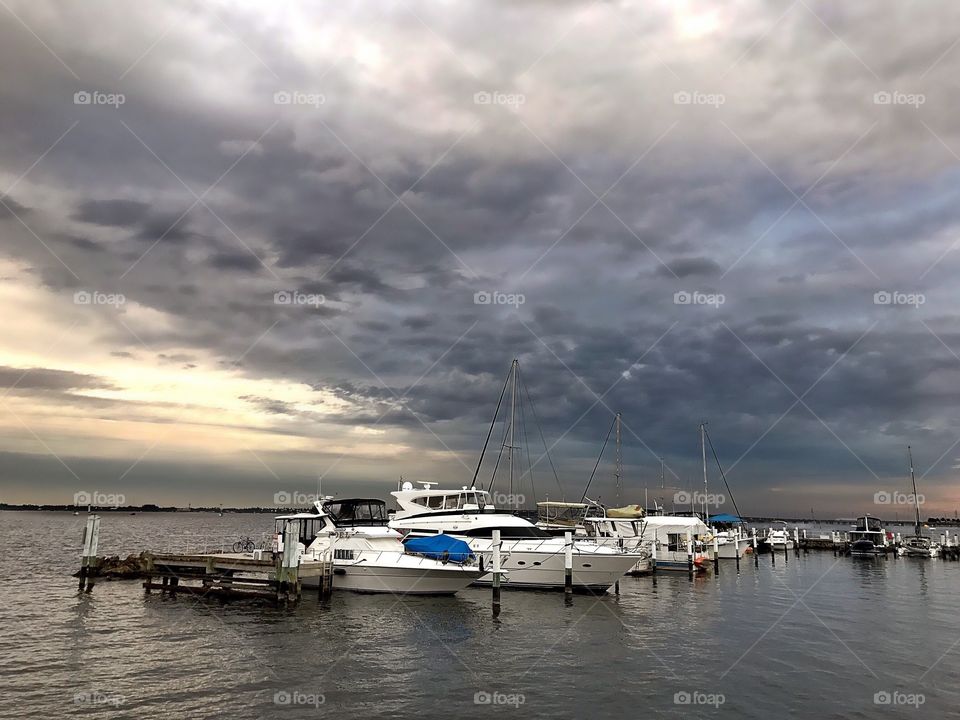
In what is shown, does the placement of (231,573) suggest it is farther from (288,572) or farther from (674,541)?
(674,541)

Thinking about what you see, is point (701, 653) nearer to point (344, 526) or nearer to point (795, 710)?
point (795, 710)

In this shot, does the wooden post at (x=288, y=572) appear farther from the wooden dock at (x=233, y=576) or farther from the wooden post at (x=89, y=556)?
the wooden post at (x=89, y=556)

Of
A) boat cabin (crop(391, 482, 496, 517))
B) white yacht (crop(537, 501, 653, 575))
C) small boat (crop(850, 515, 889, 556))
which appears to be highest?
boat cabin (crop(391, 482, 496, 517))

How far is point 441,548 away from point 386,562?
9.20ft

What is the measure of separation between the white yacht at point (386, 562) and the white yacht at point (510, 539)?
239cm

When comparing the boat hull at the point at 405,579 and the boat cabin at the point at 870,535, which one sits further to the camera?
the boat cabin at the point at 870,535

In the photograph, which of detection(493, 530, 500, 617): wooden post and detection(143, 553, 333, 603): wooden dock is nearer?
detection(493, 530, 500, 617): wooden post

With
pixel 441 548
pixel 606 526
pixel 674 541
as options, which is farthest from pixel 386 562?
pixel 674 541

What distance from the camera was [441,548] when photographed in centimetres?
3303

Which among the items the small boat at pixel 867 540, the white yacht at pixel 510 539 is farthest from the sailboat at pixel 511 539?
the small boat at pixel 867 540

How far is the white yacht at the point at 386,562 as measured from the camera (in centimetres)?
3241

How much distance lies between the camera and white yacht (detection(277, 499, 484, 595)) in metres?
32.4

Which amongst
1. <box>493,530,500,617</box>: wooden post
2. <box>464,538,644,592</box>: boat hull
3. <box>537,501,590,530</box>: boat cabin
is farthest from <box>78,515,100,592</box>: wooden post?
<box>537,501,590,530</box>: boat cabin

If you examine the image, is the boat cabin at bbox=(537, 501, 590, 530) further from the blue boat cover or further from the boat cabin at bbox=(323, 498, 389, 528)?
the blue boat cover
